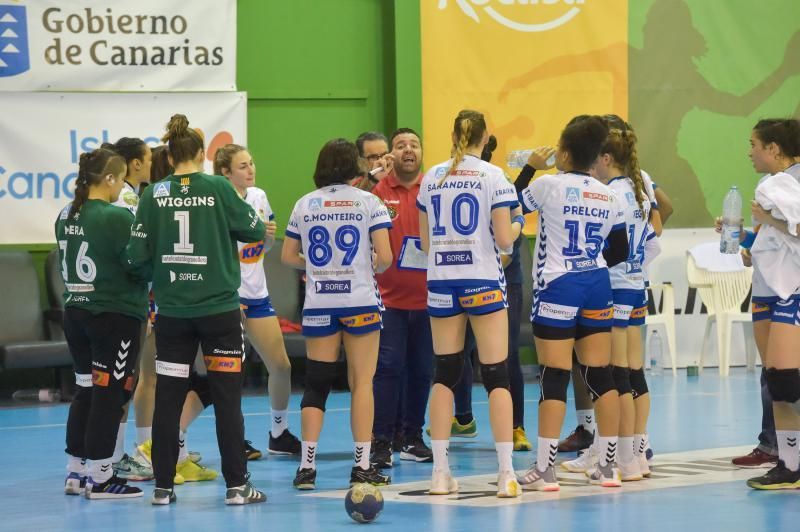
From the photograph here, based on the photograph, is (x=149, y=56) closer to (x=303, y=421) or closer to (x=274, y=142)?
(x=274, y=142)

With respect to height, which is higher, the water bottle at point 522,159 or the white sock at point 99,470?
the water bottle at point 522,159

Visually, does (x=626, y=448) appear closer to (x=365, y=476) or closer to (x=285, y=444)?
(x=365, y=476)

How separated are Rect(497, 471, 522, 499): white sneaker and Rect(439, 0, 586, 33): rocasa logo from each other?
7.13m

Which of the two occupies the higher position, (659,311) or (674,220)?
(674,220)

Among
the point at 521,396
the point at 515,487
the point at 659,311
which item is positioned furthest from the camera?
the point at 659,311

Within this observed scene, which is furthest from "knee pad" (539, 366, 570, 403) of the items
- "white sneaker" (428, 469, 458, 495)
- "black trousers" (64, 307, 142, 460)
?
"black trousers" (64, 307, 142, 460)

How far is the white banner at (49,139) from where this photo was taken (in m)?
11.5

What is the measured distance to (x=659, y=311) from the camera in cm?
1305

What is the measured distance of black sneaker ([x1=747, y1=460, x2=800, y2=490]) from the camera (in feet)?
20.6

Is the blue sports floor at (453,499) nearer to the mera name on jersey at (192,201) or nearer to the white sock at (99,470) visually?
the white sock at (99,470)

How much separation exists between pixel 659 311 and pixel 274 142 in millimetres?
4327

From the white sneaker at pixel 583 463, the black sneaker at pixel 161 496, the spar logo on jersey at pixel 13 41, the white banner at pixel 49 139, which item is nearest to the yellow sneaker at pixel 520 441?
the white sneaker at pixel 583 463

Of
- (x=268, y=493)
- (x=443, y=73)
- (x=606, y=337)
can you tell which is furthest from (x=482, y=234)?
(x=443, y=73)

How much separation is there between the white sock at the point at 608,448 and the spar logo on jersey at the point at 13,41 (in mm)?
7346
